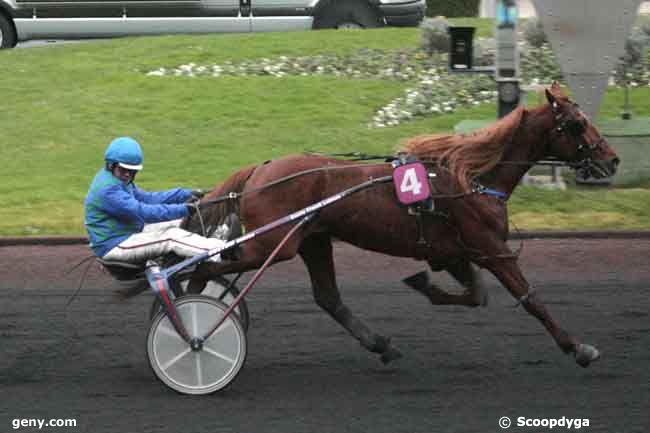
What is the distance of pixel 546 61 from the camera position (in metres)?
15.3

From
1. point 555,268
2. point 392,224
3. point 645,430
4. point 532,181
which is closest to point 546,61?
point 532,181

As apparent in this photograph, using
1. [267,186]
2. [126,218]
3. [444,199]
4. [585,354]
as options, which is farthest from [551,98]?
[126,218]

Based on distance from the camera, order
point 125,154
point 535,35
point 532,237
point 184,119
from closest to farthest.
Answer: point 125,154, point 532,237, point 184,119, point 535,35

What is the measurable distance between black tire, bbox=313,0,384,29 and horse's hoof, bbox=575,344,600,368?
11.2 meters

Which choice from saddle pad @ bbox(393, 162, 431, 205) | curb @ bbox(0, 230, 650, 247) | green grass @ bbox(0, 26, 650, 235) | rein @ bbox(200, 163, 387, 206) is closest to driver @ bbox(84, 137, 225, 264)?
rein @ bbox(200, 163, 387, 206)

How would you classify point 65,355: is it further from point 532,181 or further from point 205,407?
point 532,181

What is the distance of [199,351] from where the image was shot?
256 inches

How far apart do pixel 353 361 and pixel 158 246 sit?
1393 mm

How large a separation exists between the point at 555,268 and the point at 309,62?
6869mm

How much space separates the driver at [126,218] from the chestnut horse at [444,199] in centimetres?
23

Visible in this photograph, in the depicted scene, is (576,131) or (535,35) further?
(535,35)

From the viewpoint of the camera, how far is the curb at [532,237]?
10.6 meters

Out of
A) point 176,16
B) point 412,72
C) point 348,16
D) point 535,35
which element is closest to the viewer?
point 412,72

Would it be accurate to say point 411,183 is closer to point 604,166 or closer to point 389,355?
point 389,355
